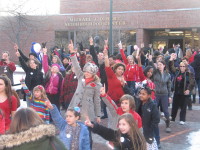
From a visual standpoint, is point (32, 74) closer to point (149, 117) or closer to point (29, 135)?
point (149, 117)

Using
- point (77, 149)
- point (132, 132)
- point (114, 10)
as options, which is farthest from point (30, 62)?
point (114, 10)

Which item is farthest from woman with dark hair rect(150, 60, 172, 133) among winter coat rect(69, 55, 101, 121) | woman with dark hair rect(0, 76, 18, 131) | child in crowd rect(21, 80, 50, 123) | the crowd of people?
woman with dark hair rect(0, 76, 18, 131)

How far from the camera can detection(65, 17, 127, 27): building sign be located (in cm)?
2699

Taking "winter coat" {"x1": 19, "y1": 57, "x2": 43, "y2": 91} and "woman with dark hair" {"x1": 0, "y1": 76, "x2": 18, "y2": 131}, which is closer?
"woman with dark hair" {"x1": 0, "y1": 76, "x2": 18, "y2": 131}

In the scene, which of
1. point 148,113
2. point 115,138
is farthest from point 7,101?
point 148,113

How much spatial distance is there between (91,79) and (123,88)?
105 cm

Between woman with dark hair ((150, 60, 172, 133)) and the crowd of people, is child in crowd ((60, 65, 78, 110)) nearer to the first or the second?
the crowd of people

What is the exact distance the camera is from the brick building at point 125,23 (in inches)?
999

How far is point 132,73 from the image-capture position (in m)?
9.12

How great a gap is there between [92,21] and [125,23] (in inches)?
123

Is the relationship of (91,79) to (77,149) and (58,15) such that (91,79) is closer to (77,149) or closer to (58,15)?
(77,149)

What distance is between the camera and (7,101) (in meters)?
4.89

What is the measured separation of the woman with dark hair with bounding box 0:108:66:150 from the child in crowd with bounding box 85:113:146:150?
102 cm

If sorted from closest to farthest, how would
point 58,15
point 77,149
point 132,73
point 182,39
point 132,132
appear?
point 132,132 < point 77,149 < point 132,73 < point 182,39 < point 58,15
